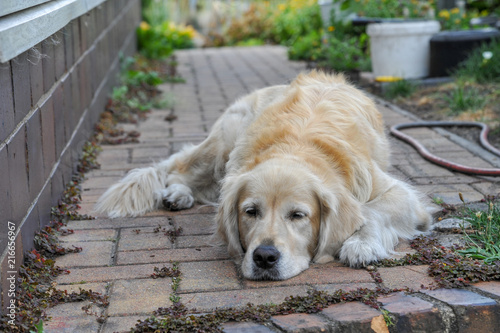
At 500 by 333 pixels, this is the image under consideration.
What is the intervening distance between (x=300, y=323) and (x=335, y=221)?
905 mm

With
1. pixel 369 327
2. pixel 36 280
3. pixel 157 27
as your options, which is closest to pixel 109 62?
pixel 36 280

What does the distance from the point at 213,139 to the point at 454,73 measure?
4.67 m

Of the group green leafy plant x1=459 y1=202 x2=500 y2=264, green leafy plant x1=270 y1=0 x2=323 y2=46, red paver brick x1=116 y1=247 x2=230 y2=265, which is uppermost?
green leafy plant x1=270 y1=0 x2=323 y2=46

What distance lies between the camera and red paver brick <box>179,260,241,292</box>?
3.07 meters

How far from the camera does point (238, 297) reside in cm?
293

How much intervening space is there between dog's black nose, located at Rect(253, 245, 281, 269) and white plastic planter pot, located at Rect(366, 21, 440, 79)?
5664 mm

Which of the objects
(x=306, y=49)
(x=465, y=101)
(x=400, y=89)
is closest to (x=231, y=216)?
(x=465, y=101)

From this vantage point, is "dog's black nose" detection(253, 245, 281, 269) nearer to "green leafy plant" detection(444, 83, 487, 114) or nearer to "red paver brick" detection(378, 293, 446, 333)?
"red paver brick" detection(378, 293, 446, 333)

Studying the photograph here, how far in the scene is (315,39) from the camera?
1148 centimetres

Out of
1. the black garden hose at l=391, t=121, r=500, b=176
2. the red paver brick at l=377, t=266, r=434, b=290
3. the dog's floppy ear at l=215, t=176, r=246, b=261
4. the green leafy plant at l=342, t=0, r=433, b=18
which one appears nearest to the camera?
the red paver brick at l=377, t=266, r=434, b=290

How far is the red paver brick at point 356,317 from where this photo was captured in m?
2.61

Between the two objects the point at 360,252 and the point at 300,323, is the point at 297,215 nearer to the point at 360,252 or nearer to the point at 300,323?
the point at 360,252

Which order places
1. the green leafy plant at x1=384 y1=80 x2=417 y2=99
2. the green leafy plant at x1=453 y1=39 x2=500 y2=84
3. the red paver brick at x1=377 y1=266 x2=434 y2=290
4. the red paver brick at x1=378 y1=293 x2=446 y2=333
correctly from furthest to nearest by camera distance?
the green leafy plant at x1=384 y1=80 x2=417 y2=99 → the green leafy plant at x1=453 y1=39 x2=500 y2=84 → the red paver brick at x1=377 y1=266 x2=434 y2=290 → the red paver brick at x1=378 y1=293 x2=446 y2=333

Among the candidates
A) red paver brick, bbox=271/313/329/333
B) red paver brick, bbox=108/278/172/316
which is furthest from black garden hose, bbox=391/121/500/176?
red paver brick, bbox=108/278/172/316
